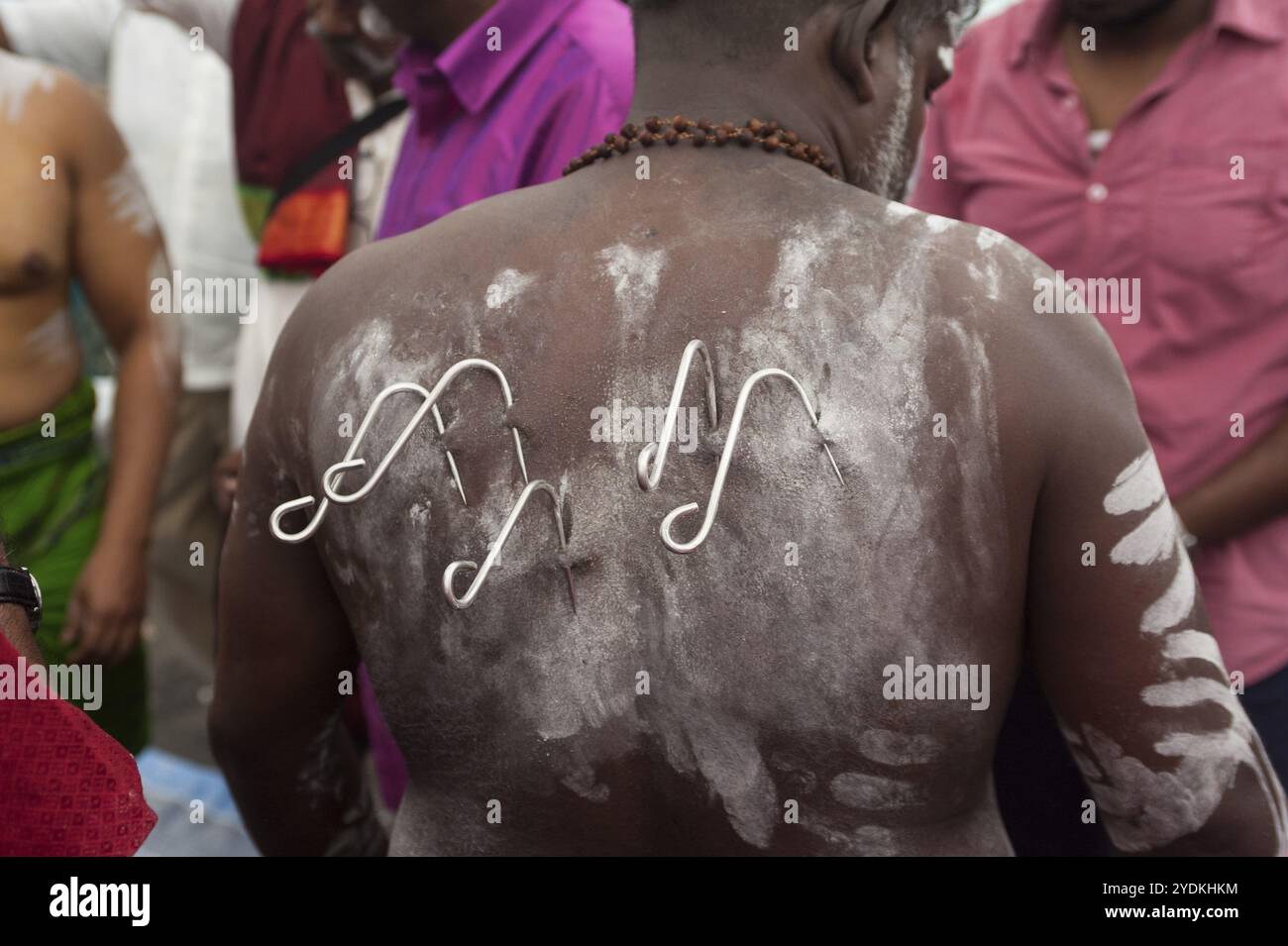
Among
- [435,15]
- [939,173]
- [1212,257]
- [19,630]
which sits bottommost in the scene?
[19,630]

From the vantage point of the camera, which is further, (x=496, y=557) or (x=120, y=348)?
(x=120, y=348)

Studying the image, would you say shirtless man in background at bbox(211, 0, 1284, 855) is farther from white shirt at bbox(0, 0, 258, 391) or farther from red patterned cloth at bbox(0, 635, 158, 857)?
white shirt at bbox(0, 0, 258, 391)

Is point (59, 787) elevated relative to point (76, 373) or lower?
lower

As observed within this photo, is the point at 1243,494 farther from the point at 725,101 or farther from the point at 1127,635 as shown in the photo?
the point at 725,101

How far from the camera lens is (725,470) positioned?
1.55 m

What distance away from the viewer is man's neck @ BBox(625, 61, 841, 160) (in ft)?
5.85

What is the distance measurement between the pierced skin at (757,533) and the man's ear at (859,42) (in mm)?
188

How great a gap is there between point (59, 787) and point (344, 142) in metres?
2.30

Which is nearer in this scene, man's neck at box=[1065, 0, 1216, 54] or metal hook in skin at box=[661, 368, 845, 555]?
metal hook in skin at box=[661, 368, 845, 555]

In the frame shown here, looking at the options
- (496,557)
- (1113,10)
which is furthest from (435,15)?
(496,557)

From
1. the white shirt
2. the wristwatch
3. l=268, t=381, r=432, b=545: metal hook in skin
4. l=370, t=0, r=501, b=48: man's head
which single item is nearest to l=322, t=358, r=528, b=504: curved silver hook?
l=268, t=381, r=432, b=545: metal hook in skin

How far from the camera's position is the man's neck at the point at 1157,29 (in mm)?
2791

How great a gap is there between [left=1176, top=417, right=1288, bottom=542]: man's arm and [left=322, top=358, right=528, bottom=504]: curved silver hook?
1.53 m
